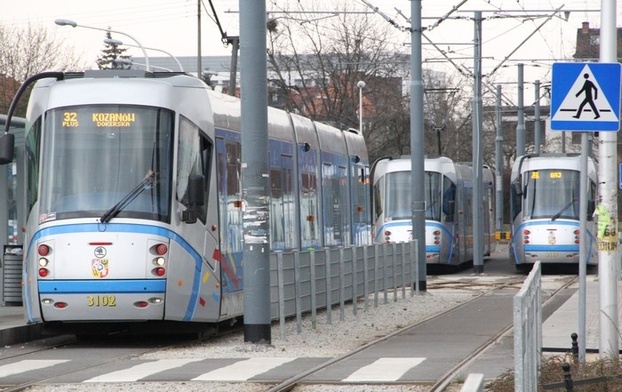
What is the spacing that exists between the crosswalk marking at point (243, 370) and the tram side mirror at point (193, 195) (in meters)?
2.33

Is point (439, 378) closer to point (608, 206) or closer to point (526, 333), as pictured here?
point (608, 206)

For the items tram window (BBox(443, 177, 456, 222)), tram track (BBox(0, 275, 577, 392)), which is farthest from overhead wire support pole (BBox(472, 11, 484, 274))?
tram track (BBox(0, 275, 577, 392))

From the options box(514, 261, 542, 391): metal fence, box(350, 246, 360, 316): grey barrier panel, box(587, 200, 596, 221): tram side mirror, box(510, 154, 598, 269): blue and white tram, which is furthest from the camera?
box(510, 154, 598, 269): blue and white tram

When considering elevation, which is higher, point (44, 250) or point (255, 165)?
point (255, 165)

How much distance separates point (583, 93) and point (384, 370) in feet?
11.1

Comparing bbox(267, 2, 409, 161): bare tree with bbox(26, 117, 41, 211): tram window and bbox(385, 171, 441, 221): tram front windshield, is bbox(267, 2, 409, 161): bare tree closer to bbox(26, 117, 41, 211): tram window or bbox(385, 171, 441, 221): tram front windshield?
bbox(385, 171, 441, 221): tram front windshield

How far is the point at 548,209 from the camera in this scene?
126 ft

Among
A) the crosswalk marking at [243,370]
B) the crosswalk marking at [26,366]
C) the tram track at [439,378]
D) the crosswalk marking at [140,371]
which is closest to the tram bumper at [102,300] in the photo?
the crosswalk marking at [26,366]

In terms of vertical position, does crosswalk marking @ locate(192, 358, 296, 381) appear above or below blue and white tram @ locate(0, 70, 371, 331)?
below

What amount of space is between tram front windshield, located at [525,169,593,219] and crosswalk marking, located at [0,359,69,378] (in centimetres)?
2467

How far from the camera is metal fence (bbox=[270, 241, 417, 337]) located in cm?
1811

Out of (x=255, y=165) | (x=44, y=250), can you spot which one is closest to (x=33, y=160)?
(x=44, y=250)

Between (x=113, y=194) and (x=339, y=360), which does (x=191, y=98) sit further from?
(x=339, y=360)

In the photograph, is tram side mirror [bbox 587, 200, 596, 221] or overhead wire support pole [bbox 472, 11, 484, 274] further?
overhead wire support pole [bbox 472, 11, 484, 274]
